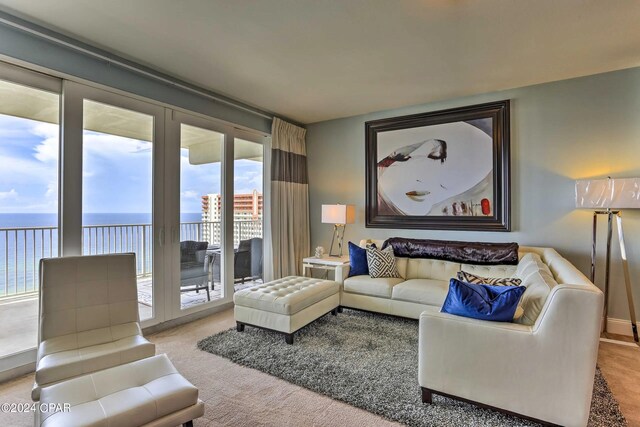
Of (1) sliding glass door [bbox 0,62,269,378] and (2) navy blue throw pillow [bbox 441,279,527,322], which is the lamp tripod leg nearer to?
(2) navy blue throw pillow [bbox 441,279,527,322]

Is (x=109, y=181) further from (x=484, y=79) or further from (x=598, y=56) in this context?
(x=598, y=56)

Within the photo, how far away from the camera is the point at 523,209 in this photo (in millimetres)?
3621

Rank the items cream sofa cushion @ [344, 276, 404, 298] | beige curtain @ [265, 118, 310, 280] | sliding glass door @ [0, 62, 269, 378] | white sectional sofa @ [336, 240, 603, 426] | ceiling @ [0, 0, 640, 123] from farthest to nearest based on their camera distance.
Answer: beige curtain @ [265, 118, 310, 280]
cream sofa cushion @ [344, 276, 404, 298]
sliding glass door @ [0, 62, 269, 378]
ceiling @ [0, 0, 640, 123]
white sectional sofa @ [336, 240, 603, 426]

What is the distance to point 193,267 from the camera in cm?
365

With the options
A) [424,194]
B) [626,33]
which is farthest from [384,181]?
[626,33]

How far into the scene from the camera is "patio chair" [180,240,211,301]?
3.53m

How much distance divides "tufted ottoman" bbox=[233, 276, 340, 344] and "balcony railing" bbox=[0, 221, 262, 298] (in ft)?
3.58

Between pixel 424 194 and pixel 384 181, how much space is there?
1.96 feet

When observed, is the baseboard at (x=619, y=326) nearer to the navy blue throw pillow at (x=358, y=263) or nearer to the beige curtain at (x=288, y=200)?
the navy blue throw pillow at (x=358, y=263)

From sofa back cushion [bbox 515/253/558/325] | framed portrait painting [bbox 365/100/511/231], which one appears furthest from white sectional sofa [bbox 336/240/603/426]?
framed portrait painting [bbox 365/100/511/231]

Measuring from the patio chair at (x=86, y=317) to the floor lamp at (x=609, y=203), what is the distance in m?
3.89

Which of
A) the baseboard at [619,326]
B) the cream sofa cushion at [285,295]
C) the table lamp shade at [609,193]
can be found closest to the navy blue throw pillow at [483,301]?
the cream sofa cushion at [285,295]

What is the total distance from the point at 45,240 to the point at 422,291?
140 inches

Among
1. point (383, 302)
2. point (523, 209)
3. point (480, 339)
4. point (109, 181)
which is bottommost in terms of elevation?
point (383, 302)
